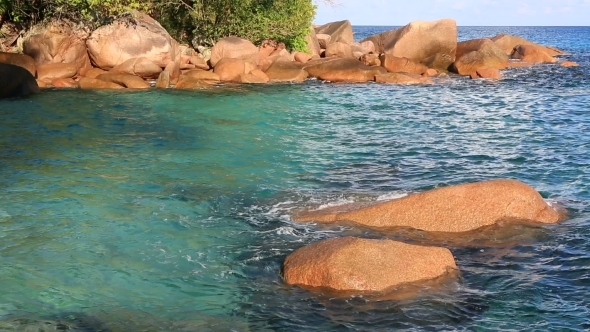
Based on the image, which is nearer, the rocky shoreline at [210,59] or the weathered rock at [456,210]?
the weathered rock at [456,210]

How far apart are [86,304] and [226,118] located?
14.1 meters

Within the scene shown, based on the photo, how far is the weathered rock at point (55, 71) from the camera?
27656mm

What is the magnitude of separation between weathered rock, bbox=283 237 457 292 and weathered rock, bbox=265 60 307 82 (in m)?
23.0

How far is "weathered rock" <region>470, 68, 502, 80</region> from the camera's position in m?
34.1

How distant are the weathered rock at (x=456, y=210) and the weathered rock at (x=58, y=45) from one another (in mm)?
20529

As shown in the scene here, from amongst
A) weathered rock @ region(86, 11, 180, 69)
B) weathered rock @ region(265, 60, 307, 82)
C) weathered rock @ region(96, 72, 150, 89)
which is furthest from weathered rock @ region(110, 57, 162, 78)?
weathered rock @ region(265, 60, 307, 82)

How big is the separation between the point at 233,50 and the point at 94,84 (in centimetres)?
702

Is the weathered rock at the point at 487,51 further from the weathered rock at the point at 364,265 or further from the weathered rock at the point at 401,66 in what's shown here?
the weathered rock at the point at 364,265

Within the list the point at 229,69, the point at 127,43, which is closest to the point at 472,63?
the point at 229,69

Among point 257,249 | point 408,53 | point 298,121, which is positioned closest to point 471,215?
point 257,249

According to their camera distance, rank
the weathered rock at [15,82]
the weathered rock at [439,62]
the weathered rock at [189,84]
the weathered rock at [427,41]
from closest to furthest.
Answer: the weathered rock at [15,82] < the weathered rock at [189,84] < the weathered rock at [439,62] < the weathered rock at [427,41]

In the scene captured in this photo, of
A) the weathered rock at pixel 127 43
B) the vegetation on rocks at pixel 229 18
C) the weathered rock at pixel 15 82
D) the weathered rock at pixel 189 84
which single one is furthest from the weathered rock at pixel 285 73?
the weathered rock at pixel 15 82

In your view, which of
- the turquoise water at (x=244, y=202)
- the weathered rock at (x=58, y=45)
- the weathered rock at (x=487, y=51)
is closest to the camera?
the turquoise water at (x=244, y=202)

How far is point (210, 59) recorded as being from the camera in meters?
32.3
